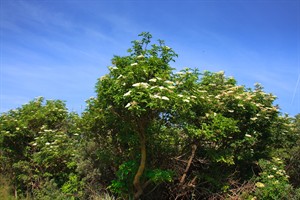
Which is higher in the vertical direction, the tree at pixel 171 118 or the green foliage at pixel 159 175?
the tree at pixel 171 118

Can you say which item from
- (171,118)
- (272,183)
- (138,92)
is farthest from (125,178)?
(272,183)

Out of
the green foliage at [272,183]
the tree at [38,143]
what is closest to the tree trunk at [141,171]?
the tree at [38,143]

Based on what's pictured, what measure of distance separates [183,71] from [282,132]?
398cm

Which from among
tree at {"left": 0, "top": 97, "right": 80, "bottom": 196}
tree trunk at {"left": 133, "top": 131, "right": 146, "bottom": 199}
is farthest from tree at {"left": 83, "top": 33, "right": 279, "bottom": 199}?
tree at {"left": 0, "top": 97, "right": 80, "bottom": 196}

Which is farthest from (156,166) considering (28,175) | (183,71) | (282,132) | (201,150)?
(28,175)

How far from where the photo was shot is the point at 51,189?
902 cm

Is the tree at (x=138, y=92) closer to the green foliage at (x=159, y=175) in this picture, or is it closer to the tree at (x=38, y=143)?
the green foliage at (x=159, y=175)

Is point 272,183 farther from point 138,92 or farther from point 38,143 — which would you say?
point 38,143

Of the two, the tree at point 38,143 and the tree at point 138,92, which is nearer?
the tree at point 138,92

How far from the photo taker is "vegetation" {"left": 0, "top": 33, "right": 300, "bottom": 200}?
258 inches

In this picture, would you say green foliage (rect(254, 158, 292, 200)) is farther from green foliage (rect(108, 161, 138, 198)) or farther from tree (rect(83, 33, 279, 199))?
green foliage (rect(108, 161, 138, 198))

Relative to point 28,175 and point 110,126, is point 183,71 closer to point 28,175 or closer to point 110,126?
point 110,126

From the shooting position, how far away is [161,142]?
7.99 m

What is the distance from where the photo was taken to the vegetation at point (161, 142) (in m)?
6.56
